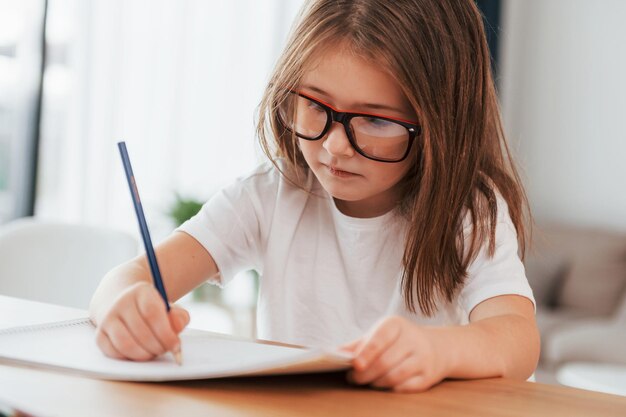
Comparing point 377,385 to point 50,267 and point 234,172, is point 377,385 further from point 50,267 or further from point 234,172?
point 234,172

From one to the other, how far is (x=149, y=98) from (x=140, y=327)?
116 inches

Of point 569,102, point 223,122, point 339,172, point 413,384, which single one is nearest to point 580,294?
point 569,102

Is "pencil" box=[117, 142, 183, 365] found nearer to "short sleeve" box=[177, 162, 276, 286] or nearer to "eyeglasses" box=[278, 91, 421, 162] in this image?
"eyeglasses" box=[278, 91, 421, 162]

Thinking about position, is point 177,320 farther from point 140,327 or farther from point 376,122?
point 376,122

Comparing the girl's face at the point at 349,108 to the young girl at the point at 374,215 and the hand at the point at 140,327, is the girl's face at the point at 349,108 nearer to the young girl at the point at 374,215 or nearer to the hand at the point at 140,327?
the young girl at the point at 374,215

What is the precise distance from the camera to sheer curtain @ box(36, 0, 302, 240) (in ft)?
10.8

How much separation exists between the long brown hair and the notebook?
1.03 ft

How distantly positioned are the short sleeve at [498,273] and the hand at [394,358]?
0.96 feet

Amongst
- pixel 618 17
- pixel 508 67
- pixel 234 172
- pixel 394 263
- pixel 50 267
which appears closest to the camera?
pixel 394 263

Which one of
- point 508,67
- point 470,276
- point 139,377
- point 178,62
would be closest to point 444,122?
point 470,276

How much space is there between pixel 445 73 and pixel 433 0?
100 millimetres

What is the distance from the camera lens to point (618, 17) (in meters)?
4.32

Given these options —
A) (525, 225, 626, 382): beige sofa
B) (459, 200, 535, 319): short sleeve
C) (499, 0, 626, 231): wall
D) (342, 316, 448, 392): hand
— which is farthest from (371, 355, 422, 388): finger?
(499, 0, 626, 231): wall

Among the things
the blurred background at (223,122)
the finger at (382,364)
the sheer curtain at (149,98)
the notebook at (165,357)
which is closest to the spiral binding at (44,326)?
the notebook at (165,357)
